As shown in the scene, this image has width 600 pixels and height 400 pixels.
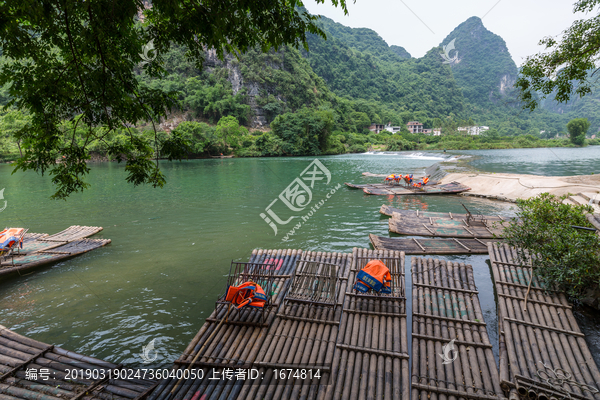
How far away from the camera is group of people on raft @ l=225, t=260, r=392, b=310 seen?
558cm

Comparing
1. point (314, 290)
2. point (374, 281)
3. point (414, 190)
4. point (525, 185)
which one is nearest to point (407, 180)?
point (414, 190)

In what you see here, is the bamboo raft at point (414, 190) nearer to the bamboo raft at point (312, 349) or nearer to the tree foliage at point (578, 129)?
the bamboo raft at point (312, 349)

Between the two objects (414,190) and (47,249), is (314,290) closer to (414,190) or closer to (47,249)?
(47,249)

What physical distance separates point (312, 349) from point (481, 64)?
8790 inches

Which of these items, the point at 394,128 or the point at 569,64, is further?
the point at 394,128

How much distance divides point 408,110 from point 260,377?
467 feet

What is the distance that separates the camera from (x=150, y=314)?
693cm

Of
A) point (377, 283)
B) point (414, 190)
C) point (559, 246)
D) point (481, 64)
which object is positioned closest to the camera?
point (377, 283)

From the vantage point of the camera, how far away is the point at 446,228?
12.3 m

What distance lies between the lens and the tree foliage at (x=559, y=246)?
19.8ft

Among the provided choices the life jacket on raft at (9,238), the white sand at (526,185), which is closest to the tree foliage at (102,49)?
the life jacket on raft at (9,238)

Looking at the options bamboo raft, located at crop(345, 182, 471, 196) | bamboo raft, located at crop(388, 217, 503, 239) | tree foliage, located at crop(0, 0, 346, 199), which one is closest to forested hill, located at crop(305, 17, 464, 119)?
bamboo raft, located at crop(345, 182, 471, 196)

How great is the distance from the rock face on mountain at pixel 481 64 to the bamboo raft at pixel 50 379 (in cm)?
18101

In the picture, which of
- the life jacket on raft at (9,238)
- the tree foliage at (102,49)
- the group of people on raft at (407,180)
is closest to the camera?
the tree foliage at (102,49)
